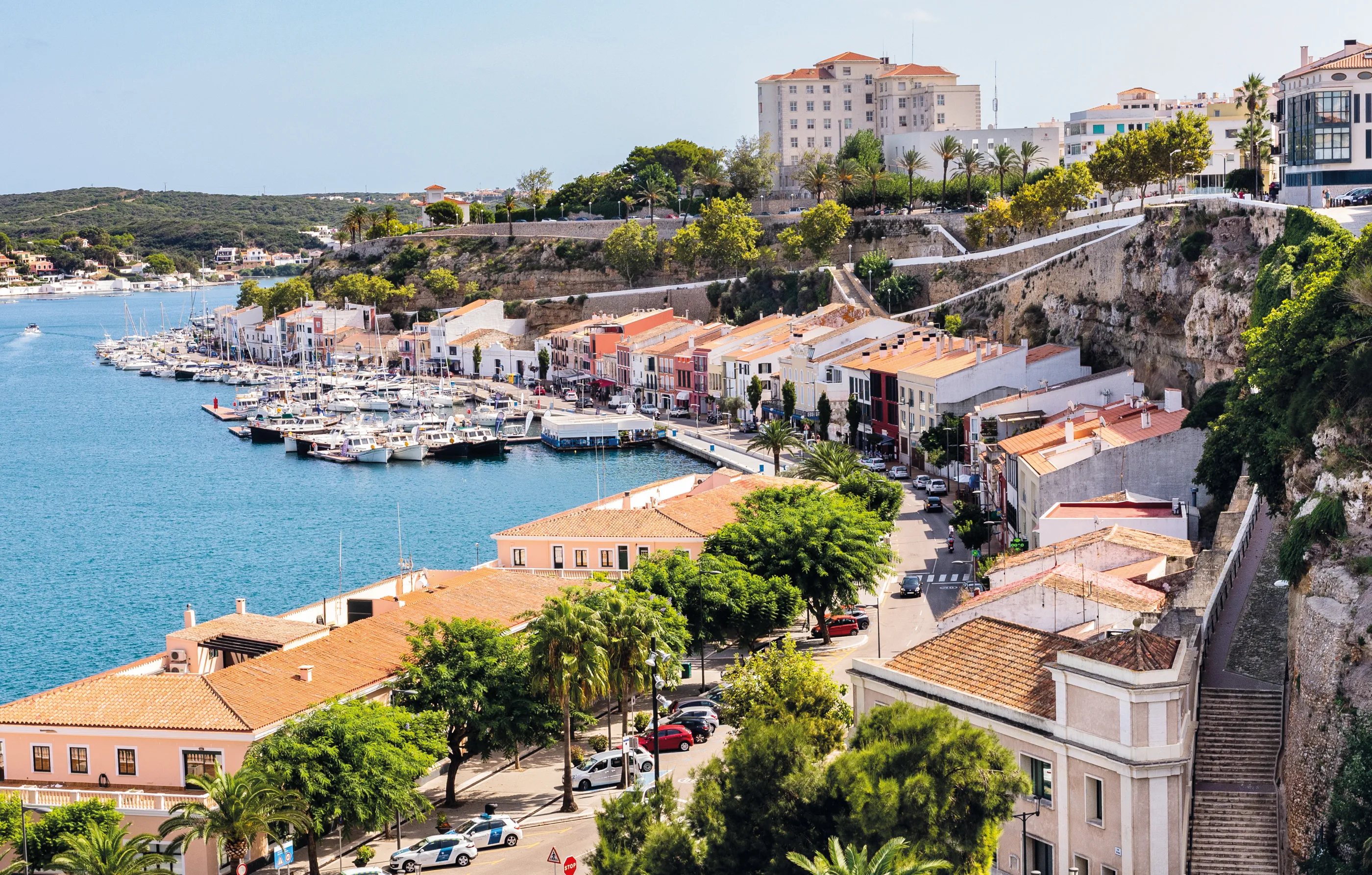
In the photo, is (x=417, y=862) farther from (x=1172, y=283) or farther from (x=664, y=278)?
(x=664, y=278)

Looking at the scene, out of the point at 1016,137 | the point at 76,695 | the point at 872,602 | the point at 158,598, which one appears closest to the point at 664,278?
the point at 1016,137

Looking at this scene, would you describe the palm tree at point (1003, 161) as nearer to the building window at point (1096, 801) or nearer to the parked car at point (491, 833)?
the parked car at point (491, 833)

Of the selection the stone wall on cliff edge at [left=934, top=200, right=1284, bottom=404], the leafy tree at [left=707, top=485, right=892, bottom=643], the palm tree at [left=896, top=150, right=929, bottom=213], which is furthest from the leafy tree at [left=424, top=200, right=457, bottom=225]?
the leafy tree at [left=707, top=485, right=892, bottom=643]

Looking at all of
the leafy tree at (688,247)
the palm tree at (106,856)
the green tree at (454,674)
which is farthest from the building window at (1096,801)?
the leafy tree at (688,247)

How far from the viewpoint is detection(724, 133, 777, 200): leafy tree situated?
131250 mm

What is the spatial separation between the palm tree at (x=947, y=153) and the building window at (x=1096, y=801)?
92109 millimetres

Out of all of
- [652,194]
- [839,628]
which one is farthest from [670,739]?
[652,194]

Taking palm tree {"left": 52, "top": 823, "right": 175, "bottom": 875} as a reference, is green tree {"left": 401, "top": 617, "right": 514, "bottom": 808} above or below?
above

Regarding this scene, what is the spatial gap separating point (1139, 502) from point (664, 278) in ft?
296

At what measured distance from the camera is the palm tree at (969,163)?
355ft

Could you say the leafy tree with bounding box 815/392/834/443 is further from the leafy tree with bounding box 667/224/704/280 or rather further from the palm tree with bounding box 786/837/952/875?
the palm tree with bounding box 786/837/952/875

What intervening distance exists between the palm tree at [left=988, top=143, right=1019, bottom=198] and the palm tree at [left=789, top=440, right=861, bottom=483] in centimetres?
5745

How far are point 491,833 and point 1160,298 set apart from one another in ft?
157

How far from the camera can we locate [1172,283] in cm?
6575
